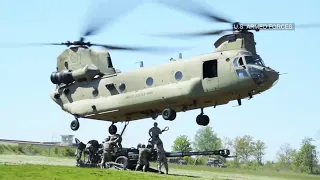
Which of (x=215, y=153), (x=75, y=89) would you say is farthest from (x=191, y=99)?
(x=75, y=89)

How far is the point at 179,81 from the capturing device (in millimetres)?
31109

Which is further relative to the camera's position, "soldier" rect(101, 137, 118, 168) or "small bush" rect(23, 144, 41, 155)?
"small bush" rect(23, 144, 41, 155)

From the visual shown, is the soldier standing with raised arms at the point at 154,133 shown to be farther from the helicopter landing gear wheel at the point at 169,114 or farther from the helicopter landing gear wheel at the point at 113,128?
the helicopter landing gear wheel at the point at 113,128

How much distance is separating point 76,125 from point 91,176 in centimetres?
1573

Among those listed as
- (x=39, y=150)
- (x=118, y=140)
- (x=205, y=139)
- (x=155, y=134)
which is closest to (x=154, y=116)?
(x=118, y=140)

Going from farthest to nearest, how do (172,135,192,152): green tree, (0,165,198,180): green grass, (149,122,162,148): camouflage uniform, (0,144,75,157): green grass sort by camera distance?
(172,135,192,152): green tree, (0,144,75,157): green grass, (149,122,162,148): camouflage uniform, (0,165,198,180): green grass

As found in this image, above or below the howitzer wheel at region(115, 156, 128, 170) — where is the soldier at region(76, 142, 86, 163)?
above

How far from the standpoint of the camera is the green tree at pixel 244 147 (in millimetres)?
66500

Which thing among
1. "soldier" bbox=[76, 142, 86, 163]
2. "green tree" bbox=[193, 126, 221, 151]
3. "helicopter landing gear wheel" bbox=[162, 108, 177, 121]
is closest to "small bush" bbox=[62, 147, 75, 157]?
"helicopter landing gear wheel" bbox=[162, 108, 177, 121]

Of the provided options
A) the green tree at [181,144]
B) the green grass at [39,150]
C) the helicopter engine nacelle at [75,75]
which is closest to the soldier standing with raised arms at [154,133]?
the helicopter engine nacelle at [75,75]

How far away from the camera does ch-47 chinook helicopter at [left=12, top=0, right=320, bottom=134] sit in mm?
29750

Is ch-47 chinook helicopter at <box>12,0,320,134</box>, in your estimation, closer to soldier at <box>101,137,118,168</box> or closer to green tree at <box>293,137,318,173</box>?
soldier at <box>101,137,118,168</box>

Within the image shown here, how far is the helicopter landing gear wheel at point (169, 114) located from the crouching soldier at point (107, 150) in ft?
14.1

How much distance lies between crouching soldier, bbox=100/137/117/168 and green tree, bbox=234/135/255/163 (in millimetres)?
37594
